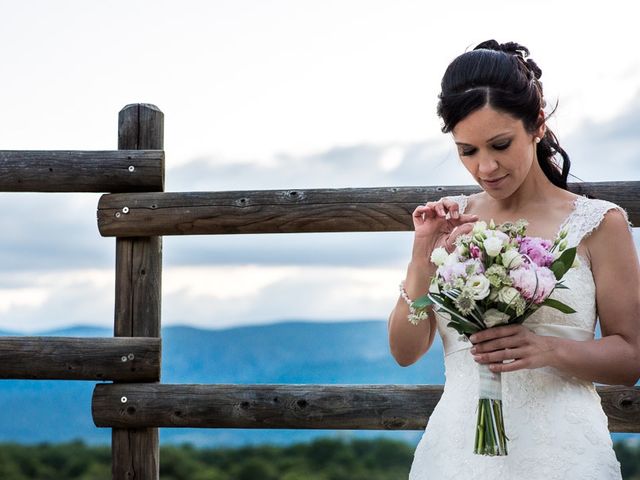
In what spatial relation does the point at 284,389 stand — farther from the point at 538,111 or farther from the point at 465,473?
the point at 538,111

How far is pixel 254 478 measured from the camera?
1091 centimetres

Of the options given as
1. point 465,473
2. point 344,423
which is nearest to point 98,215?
point 344,423

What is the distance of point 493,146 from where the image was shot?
2.47 metres

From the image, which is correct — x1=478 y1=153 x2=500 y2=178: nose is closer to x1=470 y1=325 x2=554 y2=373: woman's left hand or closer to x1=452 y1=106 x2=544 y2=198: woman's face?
x1=452 y1=106 x2=544 y2=198: woman's face

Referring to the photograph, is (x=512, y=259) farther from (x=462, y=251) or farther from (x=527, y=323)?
(x=527, y=323)

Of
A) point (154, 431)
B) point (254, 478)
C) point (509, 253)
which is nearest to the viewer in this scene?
point (509, 253)

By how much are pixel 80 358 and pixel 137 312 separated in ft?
1.24

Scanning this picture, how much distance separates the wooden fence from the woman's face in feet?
5.35

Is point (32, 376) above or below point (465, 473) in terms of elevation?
above

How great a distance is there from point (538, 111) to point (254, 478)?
912 cm

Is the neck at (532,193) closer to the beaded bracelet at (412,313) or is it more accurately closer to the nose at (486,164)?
the nose at (486,164)

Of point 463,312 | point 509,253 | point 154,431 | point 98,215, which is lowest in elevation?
point 154,431

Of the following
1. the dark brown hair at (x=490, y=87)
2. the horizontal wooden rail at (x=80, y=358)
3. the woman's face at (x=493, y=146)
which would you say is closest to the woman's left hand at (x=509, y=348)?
the woman's face at (x=493, y=146)

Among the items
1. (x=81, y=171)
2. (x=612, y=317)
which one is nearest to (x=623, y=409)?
(x=612, y=317)
